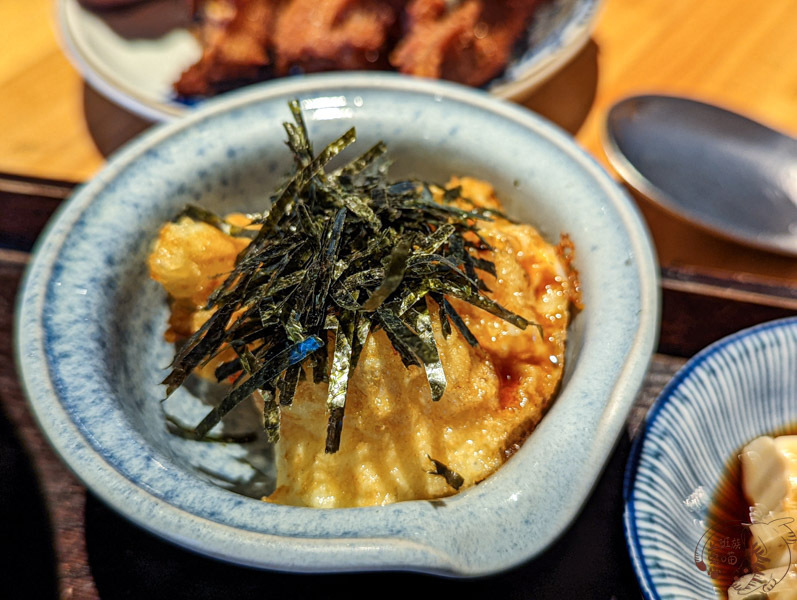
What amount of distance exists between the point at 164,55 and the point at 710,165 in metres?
1.71

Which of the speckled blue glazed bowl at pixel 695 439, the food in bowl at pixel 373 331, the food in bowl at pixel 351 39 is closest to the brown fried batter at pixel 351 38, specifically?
the food in bowl at pixel 351 39

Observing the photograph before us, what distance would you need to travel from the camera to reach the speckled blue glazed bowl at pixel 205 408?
72 centimetres

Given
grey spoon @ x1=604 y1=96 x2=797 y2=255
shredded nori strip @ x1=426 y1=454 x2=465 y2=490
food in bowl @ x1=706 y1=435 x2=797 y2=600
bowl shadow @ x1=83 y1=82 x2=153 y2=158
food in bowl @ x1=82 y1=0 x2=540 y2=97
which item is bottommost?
food in bowl @ x1=706 y1=435 x2=797 y2=600

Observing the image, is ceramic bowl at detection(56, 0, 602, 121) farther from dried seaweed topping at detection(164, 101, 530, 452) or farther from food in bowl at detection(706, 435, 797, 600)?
food in bowl at detection(706, 435, 797, 600)

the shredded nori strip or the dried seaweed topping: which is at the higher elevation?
the dried seaweed topping

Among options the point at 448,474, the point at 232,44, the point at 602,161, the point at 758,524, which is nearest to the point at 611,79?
the point at 602,161

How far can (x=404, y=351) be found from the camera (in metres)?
0.86

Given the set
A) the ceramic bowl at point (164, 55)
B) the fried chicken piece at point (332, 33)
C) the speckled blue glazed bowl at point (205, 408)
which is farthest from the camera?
the fried chicken piece at point (332, 33)

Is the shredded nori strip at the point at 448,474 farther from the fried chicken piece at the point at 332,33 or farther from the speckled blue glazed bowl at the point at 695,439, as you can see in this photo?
the fried chicken piece at the point at 332,33

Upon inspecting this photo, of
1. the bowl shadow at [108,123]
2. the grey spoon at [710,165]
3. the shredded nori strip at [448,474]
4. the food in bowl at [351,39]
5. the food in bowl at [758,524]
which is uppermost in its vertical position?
the food in bowl at [351,39]

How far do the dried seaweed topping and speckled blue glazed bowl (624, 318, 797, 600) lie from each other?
1.00 feet

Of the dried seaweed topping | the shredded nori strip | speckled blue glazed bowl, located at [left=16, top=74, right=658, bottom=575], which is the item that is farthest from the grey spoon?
the shredded nori strip

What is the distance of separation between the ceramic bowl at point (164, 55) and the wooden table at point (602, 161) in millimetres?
147

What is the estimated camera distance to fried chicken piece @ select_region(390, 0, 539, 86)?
171cm
